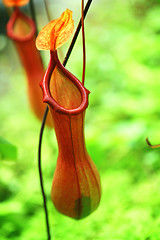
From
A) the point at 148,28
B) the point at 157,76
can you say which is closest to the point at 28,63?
the point at 157,76

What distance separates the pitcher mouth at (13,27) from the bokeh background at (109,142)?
0.36 meters

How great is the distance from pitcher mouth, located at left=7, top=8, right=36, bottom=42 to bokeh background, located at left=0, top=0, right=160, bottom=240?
357mm

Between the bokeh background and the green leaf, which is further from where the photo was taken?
the bokeh background

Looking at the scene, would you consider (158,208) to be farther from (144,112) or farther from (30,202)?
(144,112)

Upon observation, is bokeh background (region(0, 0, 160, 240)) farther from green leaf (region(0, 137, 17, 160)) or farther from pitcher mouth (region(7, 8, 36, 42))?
pitcher mouth (region(7, 8, 36, 42))

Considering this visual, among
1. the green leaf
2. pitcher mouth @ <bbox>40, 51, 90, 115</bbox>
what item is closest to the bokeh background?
the green leaf

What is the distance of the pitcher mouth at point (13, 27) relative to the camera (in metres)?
1.30

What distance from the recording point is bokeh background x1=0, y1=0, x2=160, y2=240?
108 centimetres

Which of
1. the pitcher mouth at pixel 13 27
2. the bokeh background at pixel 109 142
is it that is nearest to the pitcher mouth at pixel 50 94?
the bokeh background at pixel 109 142

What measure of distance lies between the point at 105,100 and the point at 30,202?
3.04 ft

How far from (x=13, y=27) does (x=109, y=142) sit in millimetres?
702

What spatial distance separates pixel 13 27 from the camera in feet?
4.51

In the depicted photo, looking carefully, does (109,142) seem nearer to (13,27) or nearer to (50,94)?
(13,27)

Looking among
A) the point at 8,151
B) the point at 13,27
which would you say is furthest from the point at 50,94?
the point at 13,27
